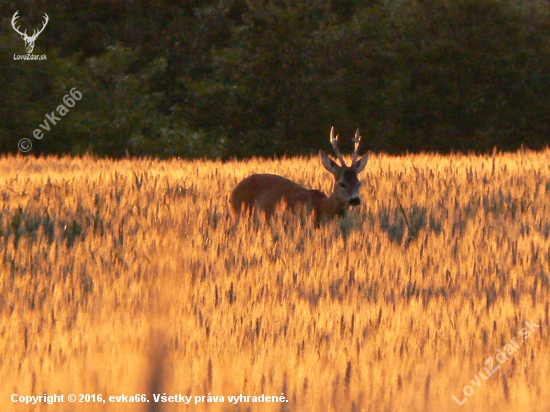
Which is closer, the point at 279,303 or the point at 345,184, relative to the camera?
the point at 279,303

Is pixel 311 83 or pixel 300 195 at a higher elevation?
pixel 311 83

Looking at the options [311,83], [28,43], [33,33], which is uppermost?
[33,33]

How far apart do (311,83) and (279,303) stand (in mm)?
23639

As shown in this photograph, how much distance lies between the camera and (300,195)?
29.4 feet

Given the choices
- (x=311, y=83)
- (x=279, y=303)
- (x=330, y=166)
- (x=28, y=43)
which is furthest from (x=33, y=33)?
(x=279, y=303)

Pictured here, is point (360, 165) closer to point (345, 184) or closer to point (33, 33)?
point (345, 184)

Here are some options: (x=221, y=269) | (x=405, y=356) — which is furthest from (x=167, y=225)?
(x=405, y=356)

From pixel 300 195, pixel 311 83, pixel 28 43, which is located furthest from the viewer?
pixel 311 83

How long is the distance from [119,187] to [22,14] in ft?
68.5

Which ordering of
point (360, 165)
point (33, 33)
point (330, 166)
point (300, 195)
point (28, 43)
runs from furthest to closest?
point (33, 33) < point (28, 43) < point (360, 165) < point (330, 166) < point (300, 195)

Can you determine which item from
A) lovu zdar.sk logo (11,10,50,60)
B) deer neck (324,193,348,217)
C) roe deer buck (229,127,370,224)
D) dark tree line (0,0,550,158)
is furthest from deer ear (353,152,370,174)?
lovu zdar.sk logo (11,10,50,60)

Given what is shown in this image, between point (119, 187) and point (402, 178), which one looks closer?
point (119, 187)

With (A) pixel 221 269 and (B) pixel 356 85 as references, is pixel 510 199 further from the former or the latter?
(B) pixel 356 85

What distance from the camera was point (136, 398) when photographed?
10.2ft
